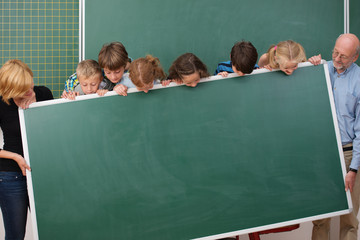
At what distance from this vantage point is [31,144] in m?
1.94

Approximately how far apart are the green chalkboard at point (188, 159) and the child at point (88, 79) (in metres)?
0.06

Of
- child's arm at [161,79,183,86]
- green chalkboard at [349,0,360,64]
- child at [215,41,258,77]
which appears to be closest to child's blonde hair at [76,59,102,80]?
child's arm at [161,79,183,86]

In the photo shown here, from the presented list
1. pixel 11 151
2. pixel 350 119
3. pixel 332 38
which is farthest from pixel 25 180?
pixel 332 38

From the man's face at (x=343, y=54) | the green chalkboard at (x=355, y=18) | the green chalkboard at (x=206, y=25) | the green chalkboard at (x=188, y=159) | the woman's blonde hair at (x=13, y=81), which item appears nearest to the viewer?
the woman's blonde hair at (x=13, y=81)

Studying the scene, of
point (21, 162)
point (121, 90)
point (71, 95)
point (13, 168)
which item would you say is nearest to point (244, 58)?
point (121, 90)

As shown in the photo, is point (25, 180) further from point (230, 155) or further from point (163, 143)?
point (230, 155)

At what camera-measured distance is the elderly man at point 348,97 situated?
82.8 inches

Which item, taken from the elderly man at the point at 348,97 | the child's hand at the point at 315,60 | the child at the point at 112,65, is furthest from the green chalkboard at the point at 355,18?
the child at the point at 112,65

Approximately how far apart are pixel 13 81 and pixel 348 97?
6.82 feet

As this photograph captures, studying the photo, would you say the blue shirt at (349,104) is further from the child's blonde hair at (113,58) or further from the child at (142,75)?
the child's blonde hair at (113,58)

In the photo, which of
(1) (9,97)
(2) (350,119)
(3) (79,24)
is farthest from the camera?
(3) (79,24)

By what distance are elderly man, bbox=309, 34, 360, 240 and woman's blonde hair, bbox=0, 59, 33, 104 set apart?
177 cm

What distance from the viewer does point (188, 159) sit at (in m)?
2.05

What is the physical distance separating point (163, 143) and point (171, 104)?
0.81 ft
